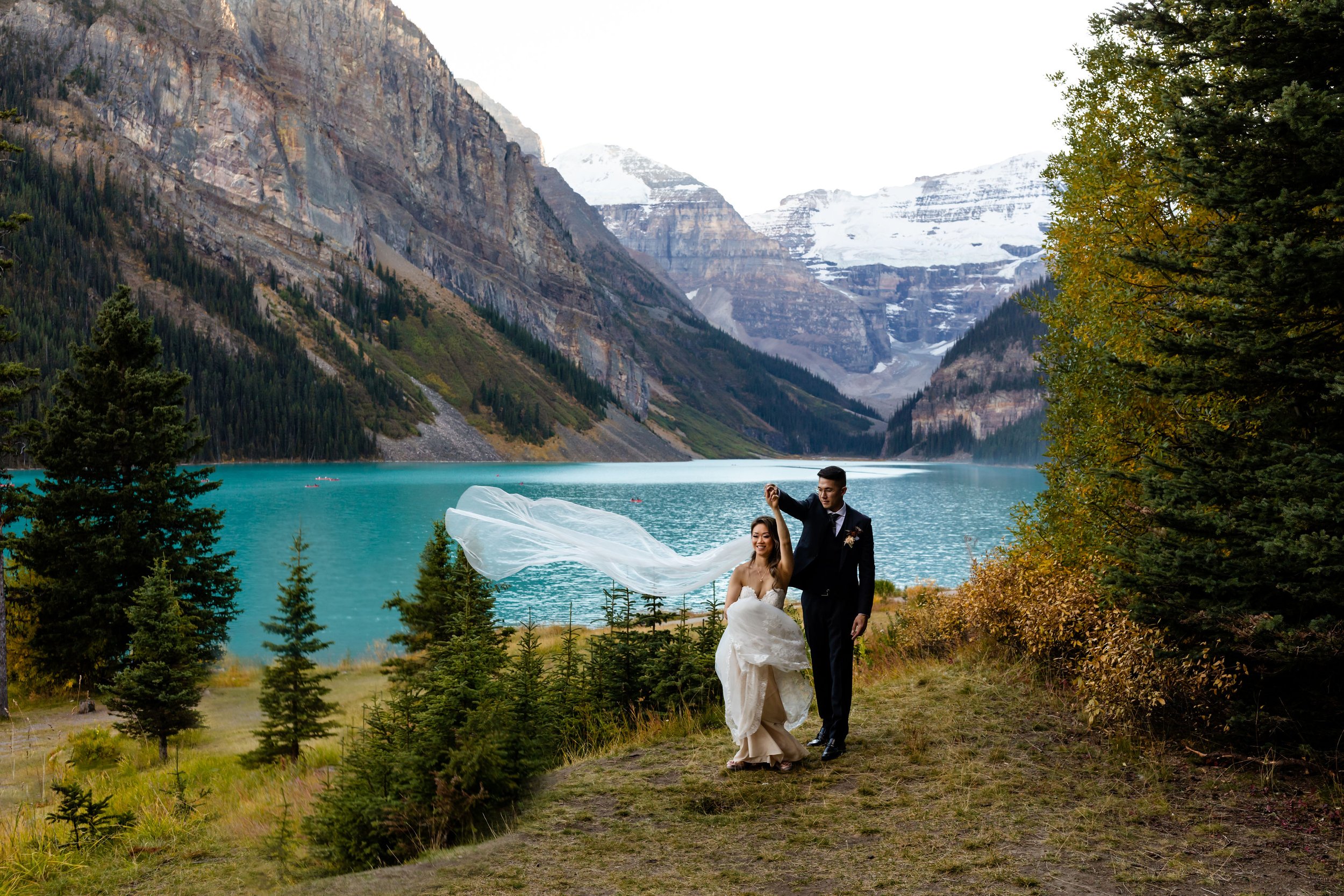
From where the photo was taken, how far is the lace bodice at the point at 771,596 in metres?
8.11

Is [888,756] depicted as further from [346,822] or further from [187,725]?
[187,725]

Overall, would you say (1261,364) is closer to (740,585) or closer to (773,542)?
(773,542)

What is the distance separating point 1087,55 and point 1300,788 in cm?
1197

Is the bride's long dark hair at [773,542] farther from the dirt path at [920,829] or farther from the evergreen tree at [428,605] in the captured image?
the evergreen tree at [428,605]

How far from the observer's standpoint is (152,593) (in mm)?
16031

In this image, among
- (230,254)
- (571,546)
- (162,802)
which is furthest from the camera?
(230,254)

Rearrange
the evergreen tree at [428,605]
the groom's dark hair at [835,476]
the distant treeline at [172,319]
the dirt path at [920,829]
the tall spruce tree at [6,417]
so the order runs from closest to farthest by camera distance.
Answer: the dirt path at [920,829], the groom's dark hair at [835,476], the evergreen tree at [428,605], the tall spruce tree at [6,417], the distant treeline at [172,319]

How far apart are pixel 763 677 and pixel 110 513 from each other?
2010 cm

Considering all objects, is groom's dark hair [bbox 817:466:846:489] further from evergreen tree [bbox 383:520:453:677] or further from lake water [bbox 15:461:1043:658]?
evergreen tree [bbox 383:520:453:677]

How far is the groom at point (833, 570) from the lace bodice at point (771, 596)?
17 cm

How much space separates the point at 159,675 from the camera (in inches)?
623

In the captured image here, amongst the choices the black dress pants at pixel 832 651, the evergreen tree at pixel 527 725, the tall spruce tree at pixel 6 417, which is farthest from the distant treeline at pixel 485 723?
the tall spruce tree at pixel 6 417

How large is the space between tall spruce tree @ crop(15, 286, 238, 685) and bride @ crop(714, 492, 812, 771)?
1639 centimetres

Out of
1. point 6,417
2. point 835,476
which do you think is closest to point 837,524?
point 835,476
